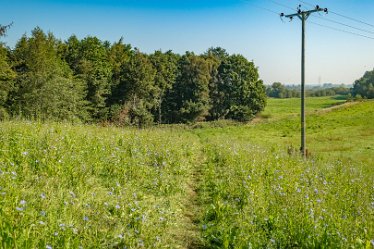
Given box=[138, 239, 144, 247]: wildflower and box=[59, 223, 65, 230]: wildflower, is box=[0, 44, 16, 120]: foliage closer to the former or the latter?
box=[59, 223, 65, 230]: wildflower

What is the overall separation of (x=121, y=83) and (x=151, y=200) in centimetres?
4728

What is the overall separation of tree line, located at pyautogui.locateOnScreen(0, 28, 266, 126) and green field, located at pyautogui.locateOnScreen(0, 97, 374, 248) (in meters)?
27.4

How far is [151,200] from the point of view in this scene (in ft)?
23.8

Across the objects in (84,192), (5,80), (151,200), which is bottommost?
(151,200)

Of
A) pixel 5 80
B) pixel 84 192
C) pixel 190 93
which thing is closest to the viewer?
pixel 84 192

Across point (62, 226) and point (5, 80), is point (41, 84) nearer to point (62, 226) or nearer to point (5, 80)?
point (5, 80)

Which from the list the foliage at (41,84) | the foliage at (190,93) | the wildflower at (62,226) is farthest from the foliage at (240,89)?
the wildflower at (62,226)

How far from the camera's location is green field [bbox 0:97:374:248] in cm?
489

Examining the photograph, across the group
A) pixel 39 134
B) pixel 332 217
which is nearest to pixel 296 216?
pixel 332 217

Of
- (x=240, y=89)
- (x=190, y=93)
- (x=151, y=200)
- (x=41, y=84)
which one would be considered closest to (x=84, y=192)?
(x=151, y=200)

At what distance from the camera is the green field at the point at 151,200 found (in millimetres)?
4895

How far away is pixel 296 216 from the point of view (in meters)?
5.99

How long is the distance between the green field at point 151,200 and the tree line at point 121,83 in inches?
1080

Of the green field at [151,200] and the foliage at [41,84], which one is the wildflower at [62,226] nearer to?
the green field at [151,200]
